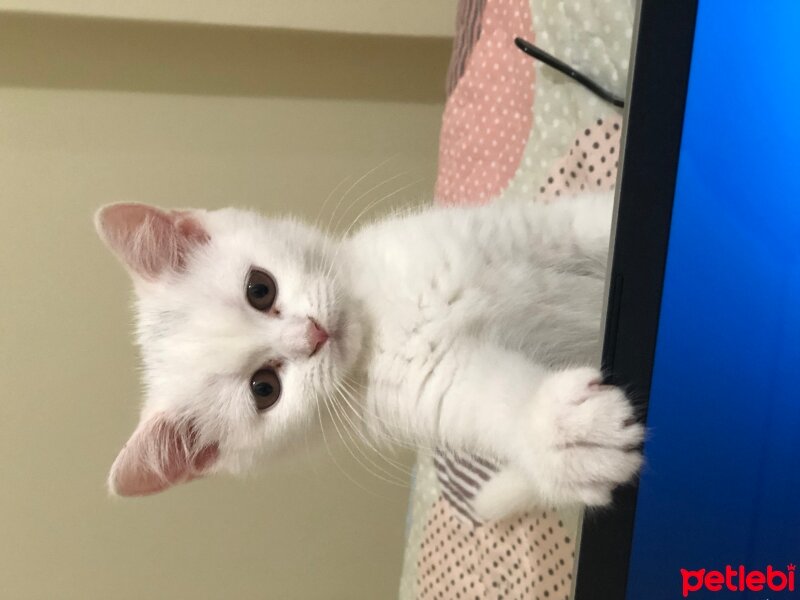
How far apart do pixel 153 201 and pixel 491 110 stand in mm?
897

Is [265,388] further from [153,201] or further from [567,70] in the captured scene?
[153,201]

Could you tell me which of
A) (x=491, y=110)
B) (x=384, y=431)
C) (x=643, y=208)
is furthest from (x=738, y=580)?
(x=491, y=110)

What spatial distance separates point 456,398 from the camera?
683 millimetres

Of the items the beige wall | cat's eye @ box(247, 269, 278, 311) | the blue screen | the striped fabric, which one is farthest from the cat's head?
the beige wall

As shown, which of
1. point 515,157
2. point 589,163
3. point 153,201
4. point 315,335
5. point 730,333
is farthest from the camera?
point 153,201

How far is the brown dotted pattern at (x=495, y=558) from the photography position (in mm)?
951

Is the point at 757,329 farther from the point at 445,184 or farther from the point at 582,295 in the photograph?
the point at 445,184

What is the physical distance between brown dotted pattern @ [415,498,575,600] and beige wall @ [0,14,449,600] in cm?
51

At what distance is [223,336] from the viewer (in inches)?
30.4

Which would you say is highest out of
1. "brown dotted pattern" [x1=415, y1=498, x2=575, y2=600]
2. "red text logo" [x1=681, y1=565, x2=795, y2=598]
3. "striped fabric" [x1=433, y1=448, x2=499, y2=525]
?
"red text logo" [x1=681, y1=565, x2=795, y2=598]

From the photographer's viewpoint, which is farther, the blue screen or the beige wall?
the beige wall

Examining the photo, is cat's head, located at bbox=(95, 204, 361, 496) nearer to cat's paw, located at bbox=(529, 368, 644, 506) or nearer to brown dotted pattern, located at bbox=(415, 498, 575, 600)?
cat's paw, located at bbox=(529, 368, 644, 506)

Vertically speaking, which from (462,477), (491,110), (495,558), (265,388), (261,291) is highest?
(491,110)

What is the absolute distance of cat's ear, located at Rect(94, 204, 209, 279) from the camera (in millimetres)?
797
